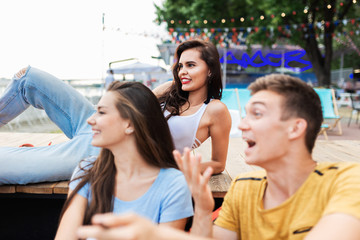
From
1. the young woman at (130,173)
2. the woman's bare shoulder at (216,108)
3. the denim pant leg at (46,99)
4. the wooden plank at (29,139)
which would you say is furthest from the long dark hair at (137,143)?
the wooden plank at (29,139)

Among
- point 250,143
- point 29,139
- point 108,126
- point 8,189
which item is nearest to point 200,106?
point 108,126

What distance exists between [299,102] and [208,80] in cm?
129

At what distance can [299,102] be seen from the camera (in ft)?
3.91

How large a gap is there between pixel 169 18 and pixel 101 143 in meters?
15.9

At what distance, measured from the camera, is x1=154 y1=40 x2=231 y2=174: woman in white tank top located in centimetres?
228

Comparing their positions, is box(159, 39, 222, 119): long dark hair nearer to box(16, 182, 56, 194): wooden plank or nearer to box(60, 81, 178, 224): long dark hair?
box(60, 81, 178, 224): long dark hair

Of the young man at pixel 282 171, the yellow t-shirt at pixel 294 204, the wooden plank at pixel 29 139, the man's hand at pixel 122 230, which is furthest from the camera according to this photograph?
the wooden plank at pixel 29 139

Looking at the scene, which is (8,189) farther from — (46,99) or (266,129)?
(266,129)

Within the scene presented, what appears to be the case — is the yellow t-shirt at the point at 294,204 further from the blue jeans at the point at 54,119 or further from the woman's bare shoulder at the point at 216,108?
the blue jeans at the point at 54,119

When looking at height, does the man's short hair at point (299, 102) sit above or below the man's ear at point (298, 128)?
above

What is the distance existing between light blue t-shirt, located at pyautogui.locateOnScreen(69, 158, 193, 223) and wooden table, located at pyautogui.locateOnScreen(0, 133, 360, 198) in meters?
0.60

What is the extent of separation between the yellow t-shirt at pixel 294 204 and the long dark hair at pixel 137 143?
17.9 inches

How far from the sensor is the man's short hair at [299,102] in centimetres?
118

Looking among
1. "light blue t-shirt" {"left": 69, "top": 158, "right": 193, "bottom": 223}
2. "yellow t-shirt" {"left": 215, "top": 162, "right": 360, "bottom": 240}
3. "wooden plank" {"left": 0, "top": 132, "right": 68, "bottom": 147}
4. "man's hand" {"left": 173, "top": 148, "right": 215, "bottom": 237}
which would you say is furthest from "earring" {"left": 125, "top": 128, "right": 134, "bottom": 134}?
"wooden plank" {"left": 0, "top": 132, "right": 68, "bottom": 147}
